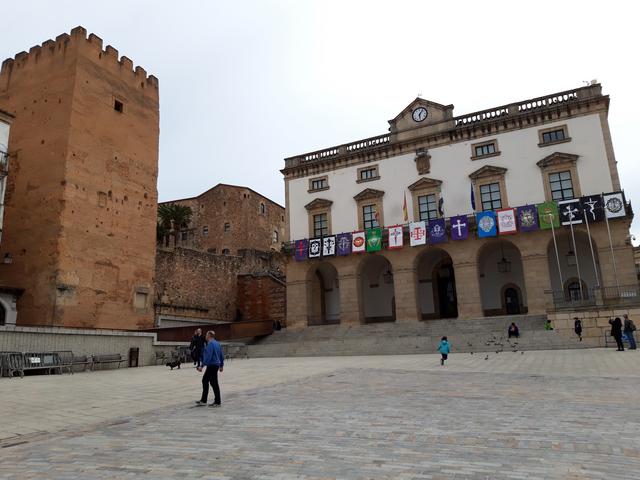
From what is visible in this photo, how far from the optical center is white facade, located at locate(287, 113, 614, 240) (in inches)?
1072

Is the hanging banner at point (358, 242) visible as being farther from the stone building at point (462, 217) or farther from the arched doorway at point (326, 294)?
the arched doorway at point (326, 294)

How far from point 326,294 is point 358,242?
19.7 feet

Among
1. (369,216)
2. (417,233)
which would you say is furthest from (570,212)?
(369,216)

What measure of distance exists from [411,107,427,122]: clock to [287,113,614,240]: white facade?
2.55 metres

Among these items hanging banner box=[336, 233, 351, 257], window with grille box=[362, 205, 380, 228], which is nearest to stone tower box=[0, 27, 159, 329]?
hanging banner box=[336, 233, 351, 257]

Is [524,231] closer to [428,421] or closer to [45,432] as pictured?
[428,421]

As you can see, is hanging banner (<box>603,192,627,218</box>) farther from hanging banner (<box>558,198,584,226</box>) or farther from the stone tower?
the stone tower

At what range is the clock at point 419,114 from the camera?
32.4 metres

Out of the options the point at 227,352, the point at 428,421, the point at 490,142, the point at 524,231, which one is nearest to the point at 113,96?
the point at 227,352

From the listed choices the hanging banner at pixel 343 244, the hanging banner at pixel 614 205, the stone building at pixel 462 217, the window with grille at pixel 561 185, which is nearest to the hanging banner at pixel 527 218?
the stone building at pixel 462 217

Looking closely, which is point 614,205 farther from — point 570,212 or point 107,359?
point 107,359

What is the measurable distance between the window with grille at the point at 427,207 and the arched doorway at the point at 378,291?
4155mm

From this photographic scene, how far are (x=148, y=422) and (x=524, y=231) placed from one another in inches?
983

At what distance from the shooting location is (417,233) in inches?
1168
